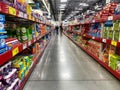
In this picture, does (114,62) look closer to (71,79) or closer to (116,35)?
(116,35)

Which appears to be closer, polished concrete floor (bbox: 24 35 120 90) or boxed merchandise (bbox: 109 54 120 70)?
polished concrete floor (bbox: 24 35 120 90)

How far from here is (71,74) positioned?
2865 millimetres

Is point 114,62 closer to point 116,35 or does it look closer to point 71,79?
point 116,35

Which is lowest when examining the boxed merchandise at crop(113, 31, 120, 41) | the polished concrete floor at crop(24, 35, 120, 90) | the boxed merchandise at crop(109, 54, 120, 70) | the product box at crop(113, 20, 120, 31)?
the polished concrete floor at crop(24, 35, 120, 90)

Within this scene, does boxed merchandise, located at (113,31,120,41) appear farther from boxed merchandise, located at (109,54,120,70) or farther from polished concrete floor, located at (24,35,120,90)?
polished concrete floor, located at (24,35,120,90)

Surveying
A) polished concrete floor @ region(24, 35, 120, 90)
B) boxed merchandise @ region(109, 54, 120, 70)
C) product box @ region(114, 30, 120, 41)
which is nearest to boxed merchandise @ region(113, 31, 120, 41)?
product box @ region(114, 30, 120, 41)

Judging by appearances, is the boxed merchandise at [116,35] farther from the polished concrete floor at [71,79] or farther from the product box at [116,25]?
the polished concrete floor at [71,79]

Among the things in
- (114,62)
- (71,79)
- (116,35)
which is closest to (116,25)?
(116,35)

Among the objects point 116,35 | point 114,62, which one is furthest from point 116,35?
point 114,62

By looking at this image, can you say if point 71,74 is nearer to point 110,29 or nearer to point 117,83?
point 117,83

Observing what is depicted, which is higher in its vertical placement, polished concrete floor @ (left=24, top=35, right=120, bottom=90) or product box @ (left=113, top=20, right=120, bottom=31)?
product box @ (left=113, top=20, right=120, bottom=31)

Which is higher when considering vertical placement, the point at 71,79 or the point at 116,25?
the point at 116,25

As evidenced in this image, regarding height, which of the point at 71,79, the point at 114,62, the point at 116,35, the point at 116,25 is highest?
the point at 116,25

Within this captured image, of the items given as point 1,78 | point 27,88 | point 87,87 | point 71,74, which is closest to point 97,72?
point 71,74
